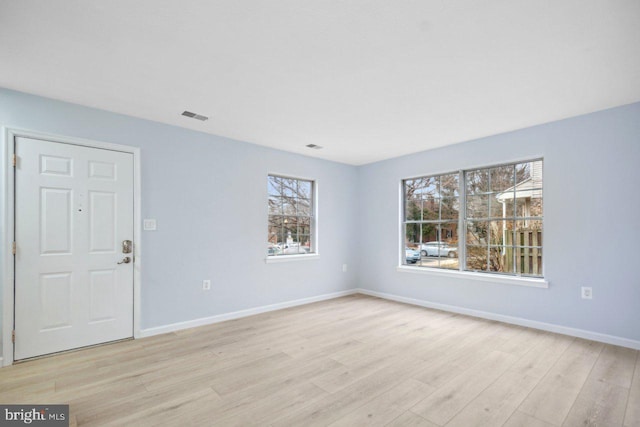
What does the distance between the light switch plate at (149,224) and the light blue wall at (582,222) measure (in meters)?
4.09

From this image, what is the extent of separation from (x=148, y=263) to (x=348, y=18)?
10.6 feet

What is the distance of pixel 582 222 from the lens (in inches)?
135

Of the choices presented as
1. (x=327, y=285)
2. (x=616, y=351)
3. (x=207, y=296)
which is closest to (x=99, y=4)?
(x=207, y=296)

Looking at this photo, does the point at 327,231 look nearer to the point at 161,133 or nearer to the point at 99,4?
the point at 161,133

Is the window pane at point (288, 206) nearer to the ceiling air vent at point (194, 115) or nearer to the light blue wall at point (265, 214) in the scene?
the light blue wall at point (265, 214)

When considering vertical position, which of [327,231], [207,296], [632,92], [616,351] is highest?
[632,92]

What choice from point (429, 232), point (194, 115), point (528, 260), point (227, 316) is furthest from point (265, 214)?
point (528, 260)

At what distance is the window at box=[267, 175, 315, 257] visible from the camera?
4836mm

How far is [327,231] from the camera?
216 inches

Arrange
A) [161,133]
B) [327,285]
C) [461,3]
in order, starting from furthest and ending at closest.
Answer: [327,285], [161,133], [461,3]

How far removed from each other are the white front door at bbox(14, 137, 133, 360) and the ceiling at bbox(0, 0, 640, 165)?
0.64m

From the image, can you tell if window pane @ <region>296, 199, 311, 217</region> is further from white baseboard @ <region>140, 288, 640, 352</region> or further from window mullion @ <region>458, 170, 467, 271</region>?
window mullion @ <region>458, 170, 467, 271</region>

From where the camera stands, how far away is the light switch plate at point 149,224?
11.7ft

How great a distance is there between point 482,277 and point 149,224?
428cm
